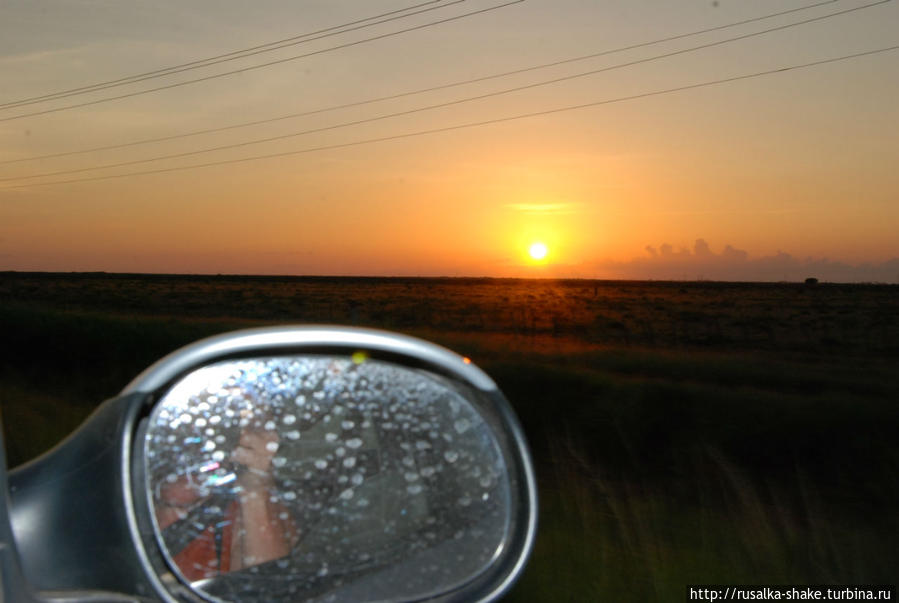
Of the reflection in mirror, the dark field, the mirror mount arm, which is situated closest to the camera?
the mirror mount arm

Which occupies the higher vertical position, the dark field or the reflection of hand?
the dark field

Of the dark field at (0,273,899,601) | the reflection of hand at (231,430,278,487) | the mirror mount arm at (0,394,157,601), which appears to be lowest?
the mirror mount arm at (0,394,157,601)

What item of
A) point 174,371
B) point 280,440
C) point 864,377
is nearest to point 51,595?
point 174,371

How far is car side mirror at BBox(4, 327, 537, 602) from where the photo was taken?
1.50 metres

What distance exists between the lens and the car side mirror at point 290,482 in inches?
59.1

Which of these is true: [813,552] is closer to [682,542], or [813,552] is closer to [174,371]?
[682,542]

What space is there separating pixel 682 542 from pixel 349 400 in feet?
13.2

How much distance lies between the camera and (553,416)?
1034 cm

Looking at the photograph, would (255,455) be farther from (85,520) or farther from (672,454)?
(672,454)

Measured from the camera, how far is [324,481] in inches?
70.5

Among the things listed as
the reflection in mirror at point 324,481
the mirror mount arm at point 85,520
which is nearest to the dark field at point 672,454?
the reflection in mirror at point 324,481

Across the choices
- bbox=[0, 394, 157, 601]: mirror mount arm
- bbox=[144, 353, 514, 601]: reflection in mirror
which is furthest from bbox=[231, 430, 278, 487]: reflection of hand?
bbox=[0, 394, 157, 601]: mirror mount arm

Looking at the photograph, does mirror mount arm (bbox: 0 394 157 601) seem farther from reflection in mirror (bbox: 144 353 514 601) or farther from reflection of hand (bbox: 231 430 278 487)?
reflection of hand (bbox: 231 430 278 487)

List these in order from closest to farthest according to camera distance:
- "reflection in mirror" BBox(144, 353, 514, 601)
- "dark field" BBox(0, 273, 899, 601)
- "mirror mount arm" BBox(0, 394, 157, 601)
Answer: "mirror mount arm" BBox(0, 394, 157, 601) → "reflection in mirror" BBox(144, 353, 514, 601) → "dark field" BBox(0, 273, 899, 601)
